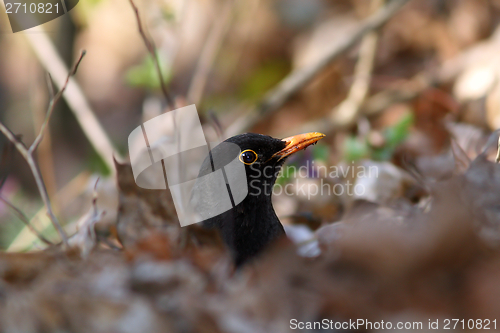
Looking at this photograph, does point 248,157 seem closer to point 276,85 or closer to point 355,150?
point 355,150

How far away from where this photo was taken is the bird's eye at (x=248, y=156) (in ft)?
8.68

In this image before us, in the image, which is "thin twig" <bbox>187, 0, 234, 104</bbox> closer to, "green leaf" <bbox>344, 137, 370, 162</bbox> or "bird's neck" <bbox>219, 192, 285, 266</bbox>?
"green leaf" <bbox>344, 137, 370, 162</bbox>

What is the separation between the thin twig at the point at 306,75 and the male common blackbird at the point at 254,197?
2.02 meters

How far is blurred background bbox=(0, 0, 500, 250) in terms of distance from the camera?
11.8 feet

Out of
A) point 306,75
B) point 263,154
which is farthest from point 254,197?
point 306,75

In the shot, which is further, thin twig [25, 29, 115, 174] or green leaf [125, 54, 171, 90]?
thin twig [25, 29, 115, 174]

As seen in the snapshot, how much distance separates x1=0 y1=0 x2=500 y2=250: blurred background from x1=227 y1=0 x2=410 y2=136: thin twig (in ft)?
0.10

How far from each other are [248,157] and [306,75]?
252 cm

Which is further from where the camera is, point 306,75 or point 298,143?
point 306,75

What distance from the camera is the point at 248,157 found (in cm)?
268

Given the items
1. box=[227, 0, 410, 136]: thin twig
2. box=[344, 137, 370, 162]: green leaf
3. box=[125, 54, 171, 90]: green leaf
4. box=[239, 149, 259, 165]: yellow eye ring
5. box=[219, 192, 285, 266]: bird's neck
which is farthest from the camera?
box=[227, 0, 410, 136]: thin twig

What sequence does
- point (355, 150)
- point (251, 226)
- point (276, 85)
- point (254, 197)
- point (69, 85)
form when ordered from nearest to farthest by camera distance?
point (251, 226) → point (254, 197) → point (355, 150) → point (69, 85) → point (276, 85)

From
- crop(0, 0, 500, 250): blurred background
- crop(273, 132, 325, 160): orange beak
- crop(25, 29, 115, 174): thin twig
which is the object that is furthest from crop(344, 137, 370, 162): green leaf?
crop(25, 29, 115, 174): thin twig

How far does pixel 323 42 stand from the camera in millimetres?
7484
